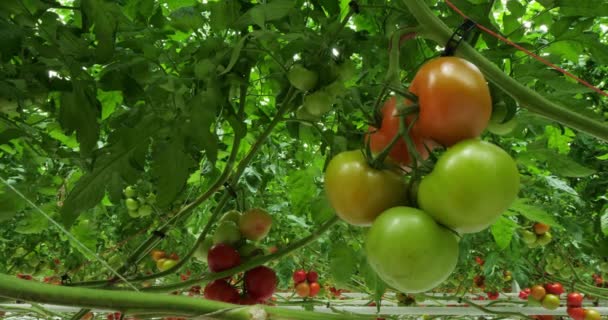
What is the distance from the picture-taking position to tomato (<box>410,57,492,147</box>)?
479 mm

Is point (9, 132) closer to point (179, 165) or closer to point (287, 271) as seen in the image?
point (179, 165)

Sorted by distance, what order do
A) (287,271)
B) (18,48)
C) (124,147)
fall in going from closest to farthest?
1. (18,48)
2. (124,147)
3. (287,271)

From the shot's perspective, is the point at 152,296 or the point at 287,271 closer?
the point at 152,296

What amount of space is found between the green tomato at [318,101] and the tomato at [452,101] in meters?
0.32

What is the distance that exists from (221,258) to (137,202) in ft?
2.98

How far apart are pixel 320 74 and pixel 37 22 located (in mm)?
421

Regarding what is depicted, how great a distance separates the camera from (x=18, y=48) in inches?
25.7

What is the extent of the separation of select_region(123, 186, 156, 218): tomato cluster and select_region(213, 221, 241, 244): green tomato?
79 cm

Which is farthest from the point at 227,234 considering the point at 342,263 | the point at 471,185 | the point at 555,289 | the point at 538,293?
the point at 555,289

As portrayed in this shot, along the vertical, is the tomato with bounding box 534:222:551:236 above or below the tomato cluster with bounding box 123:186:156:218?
below

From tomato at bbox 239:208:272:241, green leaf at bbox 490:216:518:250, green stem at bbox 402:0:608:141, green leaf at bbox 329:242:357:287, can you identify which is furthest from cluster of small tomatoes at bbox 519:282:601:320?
green stem at bbox 402:0:608:141

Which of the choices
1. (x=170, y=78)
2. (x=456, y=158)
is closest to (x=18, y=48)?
(x=170, y=78)

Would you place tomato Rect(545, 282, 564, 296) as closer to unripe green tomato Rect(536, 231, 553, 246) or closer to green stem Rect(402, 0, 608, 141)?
unripe green tomato Rect(536, 231, 553, 246)

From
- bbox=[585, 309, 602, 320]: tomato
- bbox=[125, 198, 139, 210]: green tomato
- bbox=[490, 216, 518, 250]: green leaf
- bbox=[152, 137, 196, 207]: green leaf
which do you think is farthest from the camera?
bbox=[585, 309, 602, 320]: tomato
